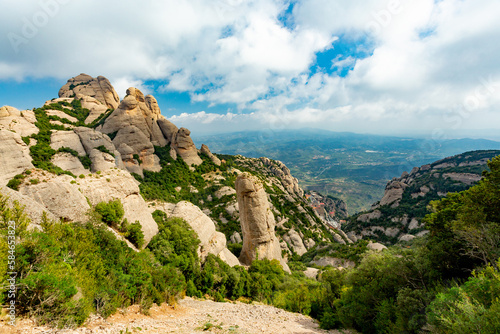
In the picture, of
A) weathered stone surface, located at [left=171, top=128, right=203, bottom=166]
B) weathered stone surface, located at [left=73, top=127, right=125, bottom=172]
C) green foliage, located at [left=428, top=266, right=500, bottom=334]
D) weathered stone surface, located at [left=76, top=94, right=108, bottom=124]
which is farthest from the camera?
weathered stone surface, located at [left=171, top=128, right=203, bottom=166]

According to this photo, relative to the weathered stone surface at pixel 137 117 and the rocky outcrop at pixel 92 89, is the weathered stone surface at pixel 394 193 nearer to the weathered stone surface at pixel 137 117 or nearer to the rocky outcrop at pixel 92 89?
the weathered stone surface at pixel 137 117

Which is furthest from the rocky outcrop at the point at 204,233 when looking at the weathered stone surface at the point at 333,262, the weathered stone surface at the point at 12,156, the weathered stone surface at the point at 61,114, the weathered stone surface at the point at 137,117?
the weathered stone surface at the point at 61,114

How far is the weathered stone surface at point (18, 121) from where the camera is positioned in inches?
1468

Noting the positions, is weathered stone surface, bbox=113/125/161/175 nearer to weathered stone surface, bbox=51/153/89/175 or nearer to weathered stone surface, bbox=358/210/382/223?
weathered stone surface, bbox=51/153/89/175

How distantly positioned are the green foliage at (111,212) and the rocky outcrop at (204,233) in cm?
818

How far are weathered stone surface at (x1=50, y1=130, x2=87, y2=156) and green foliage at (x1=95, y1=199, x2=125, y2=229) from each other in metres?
32.4

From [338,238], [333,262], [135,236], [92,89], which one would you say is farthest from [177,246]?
[92,89]

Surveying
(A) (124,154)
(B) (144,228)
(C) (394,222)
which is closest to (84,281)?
(B) (144,228)

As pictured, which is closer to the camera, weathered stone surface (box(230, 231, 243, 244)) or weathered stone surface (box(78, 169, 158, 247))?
weathered stone surface (box(78, 169, 158, 247))

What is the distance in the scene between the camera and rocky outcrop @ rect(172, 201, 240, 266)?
25.6 metres

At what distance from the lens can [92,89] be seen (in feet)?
258

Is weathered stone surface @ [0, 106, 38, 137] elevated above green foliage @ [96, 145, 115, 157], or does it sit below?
above

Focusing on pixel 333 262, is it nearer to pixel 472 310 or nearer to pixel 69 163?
pixel 472 310

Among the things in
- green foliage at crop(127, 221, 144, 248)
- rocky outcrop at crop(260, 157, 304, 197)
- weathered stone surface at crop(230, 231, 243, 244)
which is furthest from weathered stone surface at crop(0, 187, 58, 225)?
rocky outcrop at crop(260, 157, 304, 197)
